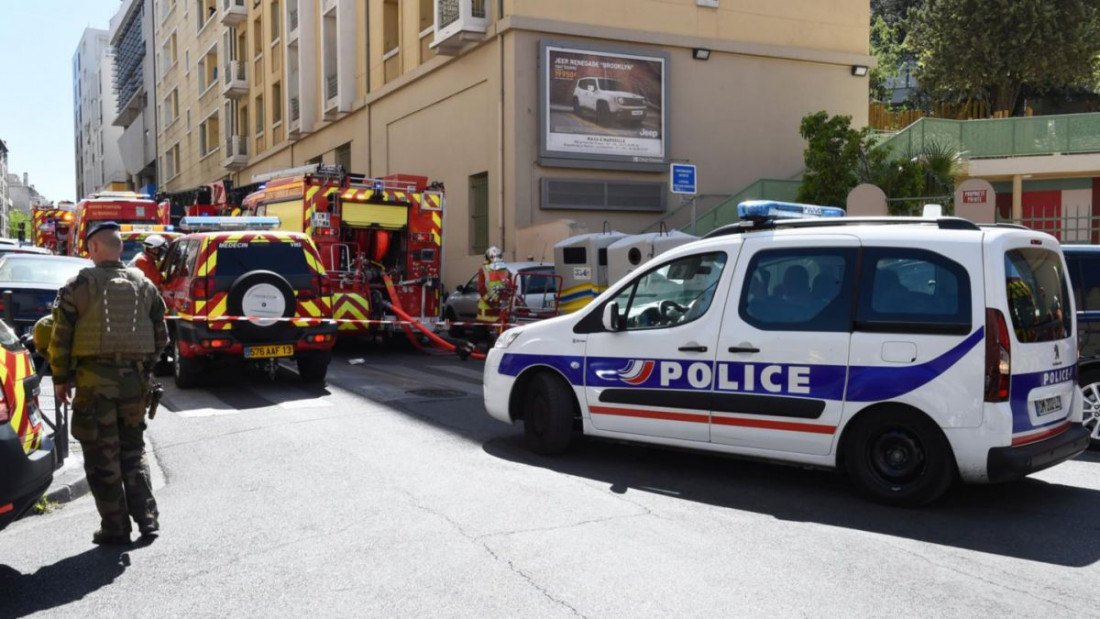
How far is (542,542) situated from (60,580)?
249 cm

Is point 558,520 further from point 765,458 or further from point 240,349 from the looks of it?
point 240,349

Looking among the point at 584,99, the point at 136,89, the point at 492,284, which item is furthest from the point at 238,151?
the point at 492,284

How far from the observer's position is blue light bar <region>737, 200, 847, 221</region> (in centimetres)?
707

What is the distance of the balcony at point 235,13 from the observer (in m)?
43.0

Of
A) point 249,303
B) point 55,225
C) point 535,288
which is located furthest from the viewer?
point 55,225

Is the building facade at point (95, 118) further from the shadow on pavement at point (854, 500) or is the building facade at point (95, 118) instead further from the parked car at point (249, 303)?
the shadow on pavement at point (854, 500)

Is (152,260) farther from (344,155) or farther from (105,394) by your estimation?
(344,155)

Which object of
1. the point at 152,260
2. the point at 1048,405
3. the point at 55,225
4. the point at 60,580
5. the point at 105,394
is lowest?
the point at 60,580

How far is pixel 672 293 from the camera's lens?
7.30 m

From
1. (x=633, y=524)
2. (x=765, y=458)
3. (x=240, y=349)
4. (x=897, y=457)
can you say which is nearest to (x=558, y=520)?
(x=633, y=524)

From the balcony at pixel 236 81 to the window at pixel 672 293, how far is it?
40.1 metres

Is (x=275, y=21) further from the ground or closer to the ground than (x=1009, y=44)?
further from the ground

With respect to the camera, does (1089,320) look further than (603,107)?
No

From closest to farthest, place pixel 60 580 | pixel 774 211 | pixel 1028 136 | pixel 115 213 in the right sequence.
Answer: pixel 60 580 → pixel 774 211 → pixel 1028 136 → pixel 115 213
